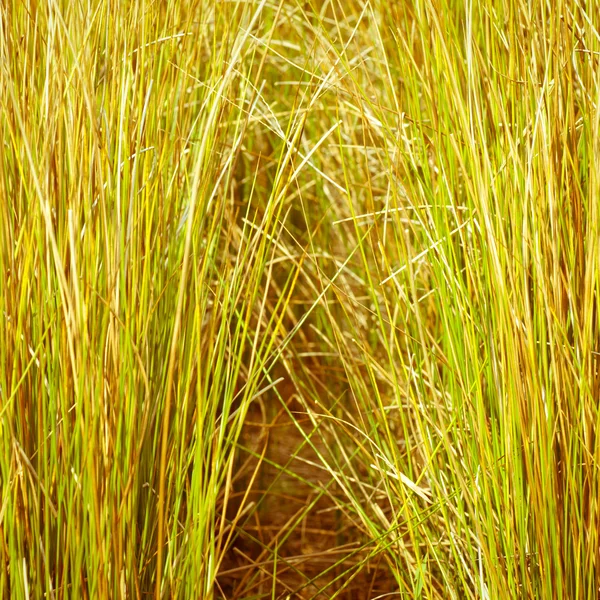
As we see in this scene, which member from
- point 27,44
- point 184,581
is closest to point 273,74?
point 27,44

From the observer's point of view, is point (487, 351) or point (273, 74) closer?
point (487, 351)

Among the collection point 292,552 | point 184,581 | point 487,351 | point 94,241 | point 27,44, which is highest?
point 27,44

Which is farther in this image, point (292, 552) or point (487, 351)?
point (292, 552)

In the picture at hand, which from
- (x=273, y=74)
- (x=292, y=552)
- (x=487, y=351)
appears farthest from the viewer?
(x=273, y=74)

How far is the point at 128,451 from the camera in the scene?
73cm

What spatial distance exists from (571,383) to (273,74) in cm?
109

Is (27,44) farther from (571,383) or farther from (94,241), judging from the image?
(571,383)

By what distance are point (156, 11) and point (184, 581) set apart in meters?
0.60

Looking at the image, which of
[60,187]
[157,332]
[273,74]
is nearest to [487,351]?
[157,332]

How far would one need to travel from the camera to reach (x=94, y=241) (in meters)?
0.76

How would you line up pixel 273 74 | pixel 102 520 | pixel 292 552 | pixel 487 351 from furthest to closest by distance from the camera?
pixel 273 74, pixel 292 552, pixel 487 351, pixel 102 520

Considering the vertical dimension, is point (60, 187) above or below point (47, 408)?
above

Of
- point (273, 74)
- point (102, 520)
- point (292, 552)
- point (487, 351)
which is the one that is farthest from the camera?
point (273, 74)

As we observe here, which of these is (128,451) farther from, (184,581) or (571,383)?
(571,383)
